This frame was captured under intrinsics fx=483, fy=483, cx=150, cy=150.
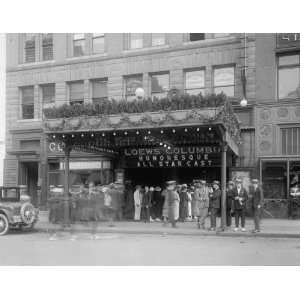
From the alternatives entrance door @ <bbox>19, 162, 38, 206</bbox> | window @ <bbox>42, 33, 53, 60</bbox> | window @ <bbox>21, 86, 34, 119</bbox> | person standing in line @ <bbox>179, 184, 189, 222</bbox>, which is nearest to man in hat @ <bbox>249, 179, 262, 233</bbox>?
person standing in line @ <bbox>179, 184, 189, 222</bbox>

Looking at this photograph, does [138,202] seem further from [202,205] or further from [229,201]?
[229,201]

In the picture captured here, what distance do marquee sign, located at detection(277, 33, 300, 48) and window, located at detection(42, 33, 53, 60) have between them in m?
12.5

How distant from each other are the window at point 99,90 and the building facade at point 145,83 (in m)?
0.05

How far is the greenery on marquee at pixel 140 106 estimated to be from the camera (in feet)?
50.9

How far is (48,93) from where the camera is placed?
2706 cm

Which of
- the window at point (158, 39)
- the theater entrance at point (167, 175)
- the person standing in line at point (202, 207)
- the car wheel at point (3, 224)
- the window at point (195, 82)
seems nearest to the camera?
the car wheel at point (3, 224)

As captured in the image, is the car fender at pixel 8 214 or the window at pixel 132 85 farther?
the window at pixel 132 85

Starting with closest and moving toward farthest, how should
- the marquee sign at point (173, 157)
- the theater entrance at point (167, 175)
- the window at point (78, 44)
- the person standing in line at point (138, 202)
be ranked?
the person standing in line at point (138, 202) → the marquee sign at point (173, 157) → the theater entrance at point (167, 175) → the window at point (78, 44)

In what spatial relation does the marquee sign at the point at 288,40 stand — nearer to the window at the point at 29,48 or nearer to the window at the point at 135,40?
the window at the point at 135,40

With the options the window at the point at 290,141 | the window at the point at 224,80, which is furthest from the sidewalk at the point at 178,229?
the window at the point at 224,80

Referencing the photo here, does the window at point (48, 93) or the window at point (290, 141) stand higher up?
the window at point (48, 93)

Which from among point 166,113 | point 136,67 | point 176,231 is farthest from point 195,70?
point 176,231

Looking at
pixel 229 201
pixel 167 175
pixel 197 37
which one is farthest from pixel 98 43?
pixel 229 201

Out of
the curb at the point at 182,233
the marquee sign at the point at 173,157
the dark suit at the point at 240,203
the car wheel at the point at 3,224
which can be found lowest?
the curb at the point at 182,233
